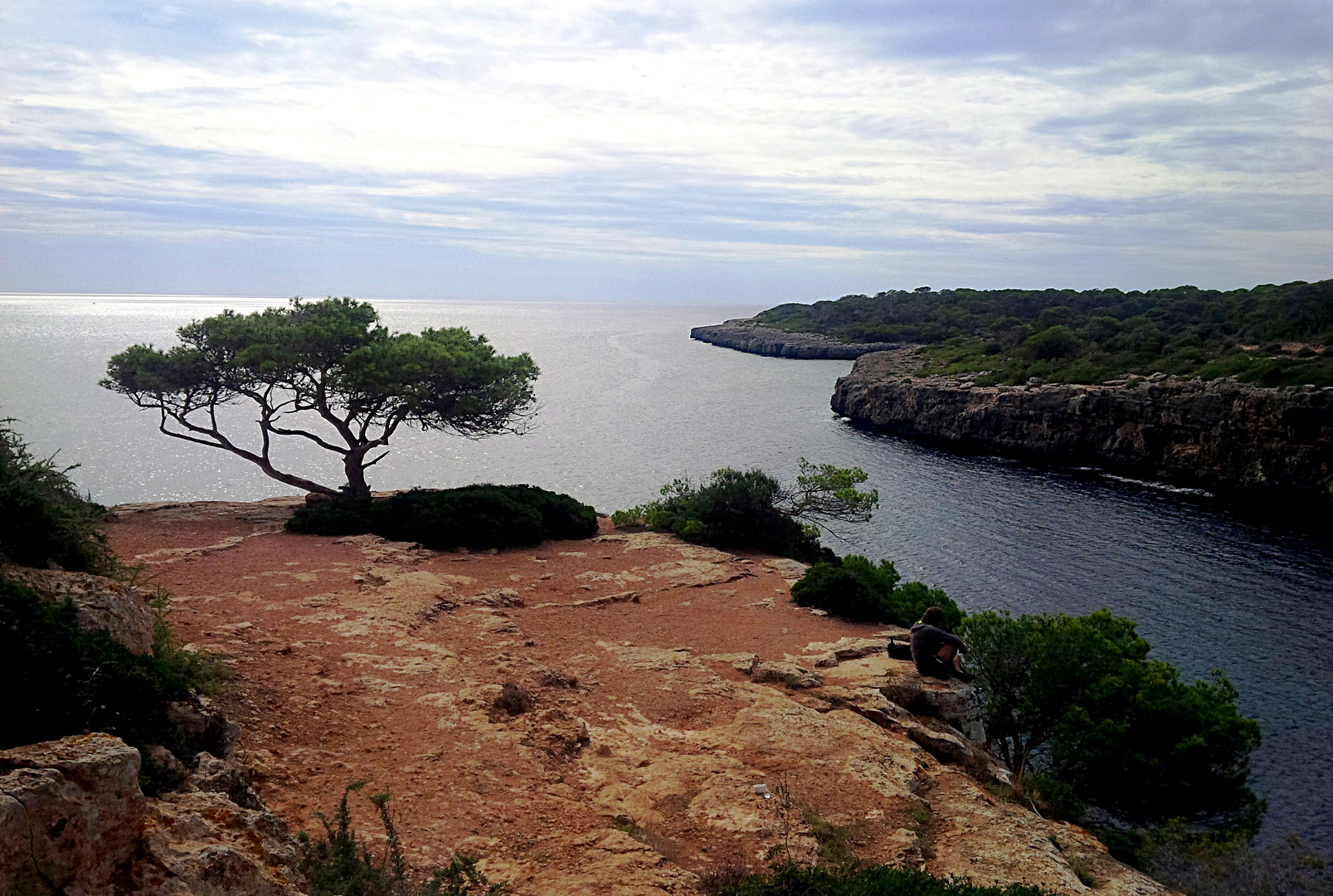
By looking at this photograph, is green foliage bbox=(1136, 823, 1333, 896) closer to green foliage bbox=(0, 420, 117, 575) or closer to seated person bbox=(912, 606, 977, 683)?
seated person bbox=(912, 606, 977, 683)

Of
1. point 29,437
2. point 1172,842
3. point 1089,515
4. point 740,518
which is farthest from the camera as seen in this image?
point 29,437

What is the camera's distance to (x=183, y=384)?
3022 centimetres

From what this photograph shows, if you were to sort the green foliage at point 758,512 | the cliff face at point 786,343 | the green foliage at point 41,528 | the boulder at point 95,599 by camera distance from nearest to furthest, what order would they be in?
the boulder at point 95,599 → the green foliage at point 41,528 → the green foliage at point 758,512 → the cliff face at point 786,343

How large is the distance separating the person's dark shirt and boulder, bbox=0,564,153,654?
11.5 m

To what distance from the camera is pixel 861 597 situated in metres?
19.8

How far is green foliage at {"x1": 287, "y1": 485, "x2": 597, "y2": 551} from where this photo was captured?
2469cm

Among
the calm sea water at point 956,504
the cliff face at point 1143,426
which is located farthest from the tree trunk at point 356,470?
the cliff face at point 1143,426

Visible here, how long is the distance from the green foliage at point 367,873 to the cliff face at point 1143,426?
5509cm

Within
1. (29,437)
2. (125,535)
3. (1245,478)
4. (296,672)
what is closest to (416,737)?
(296,672)

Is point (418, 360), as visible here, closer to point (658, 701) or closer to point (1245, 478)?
point (658, 701)

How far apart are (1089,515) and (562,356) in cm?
9832

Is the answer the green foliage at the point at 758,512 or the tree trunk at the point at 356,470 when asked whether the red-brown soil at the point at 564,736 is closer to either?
the green foliage at the point at 758,512

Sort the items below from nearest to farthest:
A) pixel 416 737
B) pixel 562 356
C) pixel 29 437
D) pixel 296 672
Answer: pixel 416 737 → pixel 296 672 → pixel 29 437 → pixel 562 356

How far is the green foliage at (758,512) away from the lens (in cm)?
2830
